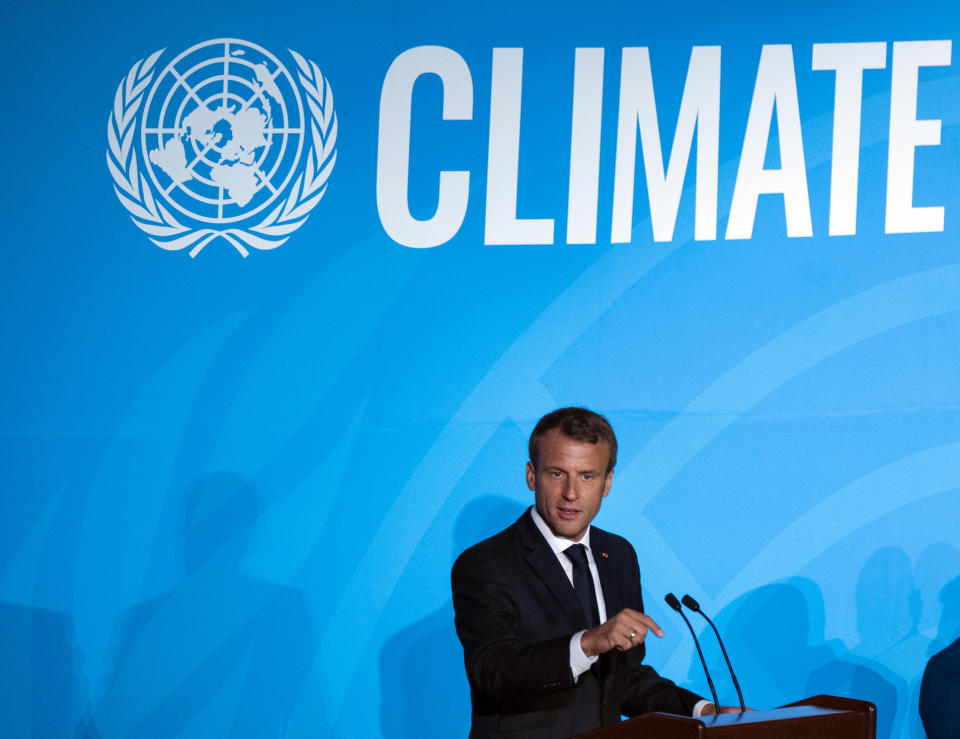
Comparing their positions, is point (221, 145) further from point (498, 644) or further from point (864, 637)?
point (864, 637)

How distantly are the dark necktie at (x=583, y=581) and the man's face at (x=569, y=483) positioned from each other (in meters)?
0.04

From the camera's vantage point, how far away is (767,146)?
4441 millimetres

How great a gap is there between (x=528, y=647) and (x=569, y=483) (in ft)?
1.57

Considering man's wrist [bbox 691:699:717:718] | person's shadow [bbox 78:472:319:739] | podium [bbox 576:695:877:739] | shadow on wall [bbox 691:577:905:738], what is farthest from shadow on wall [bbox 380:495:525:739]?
podium [bbox 576:695:877:739]

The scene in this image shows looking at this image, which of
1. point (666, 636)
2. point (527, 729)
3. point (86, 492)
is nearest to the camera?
point (527, 729)

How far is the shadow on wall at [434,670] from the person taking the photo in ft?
14.4

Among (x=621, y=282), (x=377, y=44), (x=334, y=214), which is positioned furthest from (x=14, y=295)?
(x=621, y=282)

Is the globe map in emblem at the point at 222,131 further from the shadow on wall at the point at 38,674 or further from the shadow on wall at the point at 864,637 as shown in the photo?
the shadow on wall at the point at 864,637

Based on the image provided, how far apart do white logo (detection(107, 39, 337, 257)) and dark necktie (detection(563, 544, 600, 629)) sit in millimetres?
2194

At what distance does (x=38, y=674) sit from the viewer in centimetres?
459

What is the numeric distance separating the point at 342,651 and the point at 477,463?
36.0 inches

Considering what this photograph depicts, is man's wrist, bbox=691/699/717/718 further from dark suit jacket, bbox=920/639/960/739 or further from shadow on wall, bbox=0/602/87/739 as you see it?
shadow on wall, bbox=0/602/87/739

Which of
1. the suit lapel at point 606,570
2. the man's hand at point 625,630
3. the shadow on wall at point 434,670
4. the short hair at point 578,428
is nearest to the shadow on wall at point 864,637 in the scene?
the shadow on wall at point 434,670

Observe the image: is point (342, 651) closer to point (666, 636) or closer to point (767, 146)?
point (666, 636)
